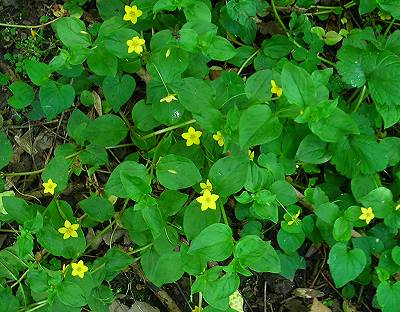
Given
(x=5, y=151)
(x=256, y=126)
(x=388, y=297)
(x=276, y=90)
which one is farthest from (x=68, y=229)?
(x=388, y=297)

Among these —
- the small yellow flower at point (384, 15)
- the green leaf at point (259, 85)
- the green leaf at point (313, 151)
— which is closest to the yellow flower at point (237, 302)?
the green leaf at point (313, 151)

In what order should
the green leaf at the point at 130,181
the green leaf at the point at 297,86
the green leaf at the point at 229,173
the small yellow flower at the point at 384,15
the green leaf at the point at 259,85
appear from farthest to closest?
the small yellow flower at the point at 384,15 → the green leaf at the point at 259,85 → the green leaf at the point at 229,173 → the green leaf at the point at 130,181 → the green leaf at the point at 297,86

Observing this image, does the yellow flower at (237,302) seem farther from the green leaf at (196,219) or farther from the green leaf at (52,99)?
the green leaf at (52,99)

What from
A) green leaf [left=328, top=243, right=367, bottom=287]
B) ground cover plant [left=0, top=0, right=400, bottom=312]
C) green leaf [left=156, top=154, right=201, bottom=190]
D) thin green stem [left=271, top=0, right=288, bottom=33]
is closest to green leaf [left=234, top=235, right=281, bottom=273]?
ground cover plant [left=0, top=0, right=400, bottom=312]

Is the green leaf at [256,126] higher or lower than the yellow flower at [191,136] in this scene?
higher

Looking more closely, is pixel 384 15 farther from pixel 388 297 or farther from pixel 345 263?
pixel 388 297

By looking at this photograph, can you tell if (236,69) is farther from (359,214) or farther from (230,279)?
(230,279)

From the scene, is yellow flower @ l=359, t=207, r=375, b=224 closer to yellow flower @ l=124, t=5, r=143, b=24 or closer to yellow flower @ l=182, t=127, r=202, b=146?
yellow flower @ l=182, t=127, r=202, b=146

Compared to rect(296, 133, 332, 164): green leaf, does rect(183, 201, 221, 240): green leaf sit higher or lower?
lower

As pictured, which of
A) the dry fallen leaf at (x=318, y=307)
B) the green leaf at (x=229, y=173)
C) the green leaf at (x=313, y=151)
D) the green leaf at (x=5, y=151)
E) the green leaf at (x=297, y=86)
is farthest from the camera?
the dry fallen leaf at (x=318, y=307)
